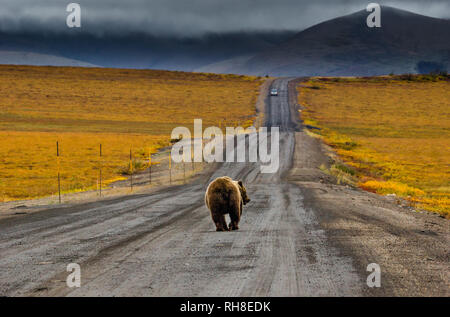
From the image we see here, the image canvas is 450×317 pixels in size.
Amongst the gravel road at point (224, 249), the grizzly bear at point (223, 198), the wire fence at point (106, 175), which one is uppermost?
the grizzly bear at point (223, 198)

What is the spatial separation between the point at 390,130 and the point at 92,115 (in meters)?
46.6

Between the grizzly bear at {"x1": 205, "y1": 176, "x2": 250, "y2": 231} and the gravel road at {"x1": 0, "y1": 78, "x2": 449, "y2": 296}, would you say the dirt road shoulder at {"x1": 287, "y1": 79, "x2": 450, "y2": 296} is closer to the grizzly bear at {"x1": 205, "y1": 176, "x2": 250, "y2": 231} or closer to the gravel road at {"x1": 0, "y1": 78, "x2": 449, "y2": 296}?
the gravel road at {"x1": 0, "y1": 78, "x2": 449, "y2": 296}

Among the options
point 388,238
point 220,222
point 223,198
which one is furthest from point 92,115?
point 388,238

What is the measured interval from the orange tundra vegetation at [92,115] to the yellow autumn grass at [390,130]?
15182mm

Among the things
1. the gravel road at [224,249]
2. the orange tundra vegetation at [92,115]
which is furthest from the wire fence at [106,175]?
the gravel road at [224,249]

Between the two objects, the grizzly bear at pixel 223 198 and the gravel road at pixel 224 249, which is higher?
the grizzly bear at pixel 223 198

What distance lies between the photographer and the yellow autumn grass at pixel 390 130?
96.6 ft

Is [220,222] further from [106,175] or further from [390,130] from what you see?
[390,130]

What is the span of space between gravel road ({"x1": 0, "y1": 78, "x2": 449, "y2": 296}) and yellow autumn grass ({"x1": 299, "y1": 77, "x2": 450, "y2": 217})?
658 cm

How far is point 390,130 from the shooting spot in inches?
2694

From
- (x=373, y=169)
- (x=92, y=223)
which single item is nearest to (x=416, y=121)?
(x=373, y=169)

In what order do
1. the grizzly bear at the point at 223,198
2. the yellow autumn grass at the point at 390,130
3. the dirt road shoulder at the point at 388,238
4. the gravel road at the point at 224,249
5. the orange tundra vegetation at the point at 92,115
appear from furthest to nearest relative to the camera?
the orange tundra vegetation at the point at 92,115 → the yellow autumn grass at the point at 390,130 → the grizzly bear at the point at 223,198 → the dirt road shoulder at the point at 388,238 → the gravel road at the point at 224,249

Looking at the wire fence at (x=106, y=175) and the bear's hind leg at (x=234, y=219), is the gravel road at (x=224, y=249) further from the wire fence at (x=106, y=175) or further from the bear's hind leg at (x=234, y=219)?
the wire fence at (x=106, y=175)

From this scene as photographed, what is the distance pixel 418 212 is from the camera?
1773 centimetres
